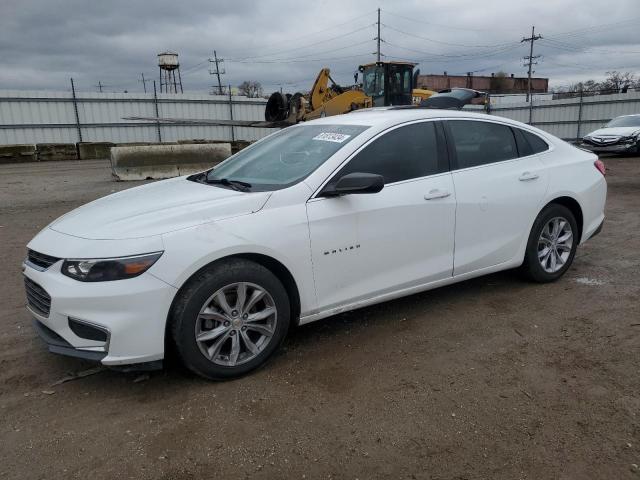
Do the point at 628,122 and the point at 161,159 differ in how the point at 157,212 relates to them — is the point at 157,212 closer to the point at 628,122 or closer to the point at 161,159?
the point at 161,159

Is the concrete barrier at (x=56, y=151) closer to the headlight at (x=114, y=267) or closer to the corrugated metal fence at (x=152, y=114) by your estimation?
the corrugated metal fence at (x=152, y=114)

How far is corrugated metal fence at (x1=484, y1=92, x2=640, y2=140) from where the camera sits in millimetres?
23281

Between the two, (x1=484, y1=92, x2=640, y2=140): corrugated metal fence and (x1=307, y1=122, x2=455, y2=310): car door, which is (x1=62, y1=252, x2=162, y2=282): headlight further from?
(x1=484, y1=92, x2=640, y2=140): corrugated metal fence

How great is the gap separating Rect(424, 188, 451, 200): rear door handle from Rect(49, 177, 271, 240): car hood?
124 cm

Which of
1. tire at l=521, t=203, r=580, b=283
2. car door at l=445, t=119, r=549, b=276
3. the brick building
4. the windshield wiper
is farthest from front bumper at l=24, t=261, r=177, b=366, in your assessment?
the brick building

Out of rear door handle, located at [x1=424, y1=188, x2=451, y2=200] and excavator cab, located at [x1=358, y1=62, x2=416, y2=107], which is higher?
excavator cab, located at [x1=358, y1=62, x2=416, y2=107]

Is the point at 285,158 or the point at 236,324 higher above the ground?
the point at 285,158

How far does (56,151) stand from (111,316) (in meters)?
22.6

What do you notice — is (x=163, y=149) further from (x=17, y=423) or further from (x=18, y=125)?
(x=18, y=125)

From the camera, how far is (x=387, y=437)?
2656 mm

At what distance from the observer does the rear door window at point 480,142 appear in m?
4.17

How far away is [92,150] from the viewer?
23141 millimetres

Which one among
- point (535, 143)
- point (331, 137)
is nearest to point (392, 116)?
point (331, 137)

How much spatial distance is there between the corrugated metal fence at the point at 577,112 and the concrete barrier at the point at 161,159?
59.6 ft
